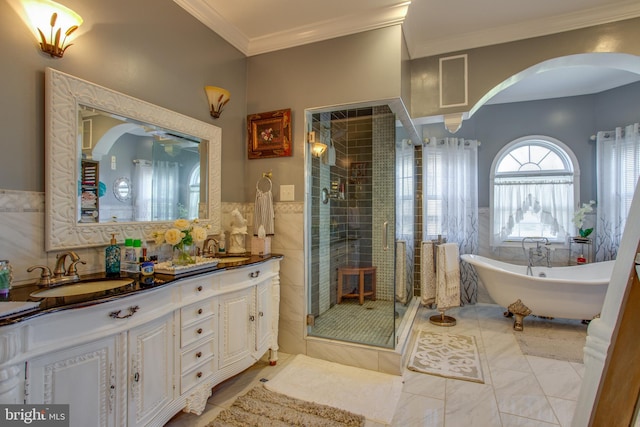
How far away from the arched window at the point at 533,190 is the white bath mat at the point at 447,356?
1.85m

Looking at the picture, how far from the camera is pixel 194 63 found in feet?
7.77

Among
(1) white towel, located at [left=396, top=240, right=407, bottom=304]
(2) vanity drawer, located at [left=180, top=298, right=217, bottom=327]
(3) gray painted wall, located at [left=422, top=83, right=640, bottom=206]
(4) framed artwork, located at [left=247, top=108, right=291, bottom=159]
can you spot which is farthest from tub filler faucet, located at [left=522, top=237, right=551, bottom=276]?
(2) vanity drawer, located at [left=180, top=298, right=217, bottom=327]

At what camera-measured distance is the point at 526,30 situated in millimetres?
2668

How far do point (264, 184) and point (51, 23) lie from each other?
66.2 inches

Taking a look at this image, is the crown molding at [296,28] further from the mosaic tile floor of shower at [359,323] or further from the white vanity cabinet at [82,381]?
the mosaic tile floor of shower at [359,323]

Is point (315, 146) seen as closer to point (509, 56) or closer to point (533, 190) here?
point (509, 56)

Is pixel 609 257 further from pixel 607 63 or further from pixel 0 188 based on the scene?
pixel 0 188

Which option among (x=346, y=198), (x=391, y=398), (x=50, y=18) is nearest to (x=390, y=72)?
(x=346, y=198)

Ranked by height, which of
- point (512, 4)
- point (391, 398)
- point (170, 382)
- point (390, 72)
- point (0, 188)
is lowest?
point (391, 398)

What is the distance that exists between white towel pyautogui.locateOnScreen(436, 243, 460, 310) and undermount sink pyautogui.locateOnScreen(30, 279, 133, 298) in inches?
119

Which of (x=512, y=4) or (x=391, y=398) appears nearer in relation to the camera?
(x=391, y=398)

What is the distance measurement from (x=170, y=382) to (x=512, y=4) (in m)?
3.48

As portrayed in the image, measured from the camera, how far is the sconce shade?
287 cm

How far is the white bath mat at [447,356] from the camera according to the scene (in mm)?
2449
